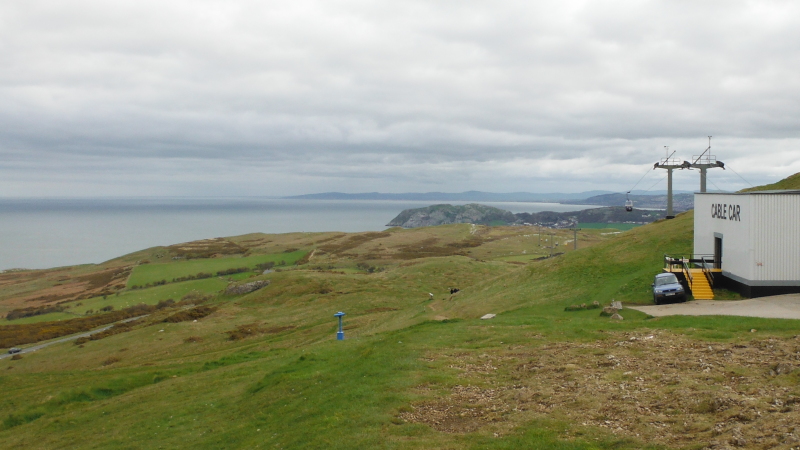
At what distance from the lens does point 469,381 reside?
619 inches

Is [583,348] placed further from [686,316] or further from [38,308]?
[38,308]

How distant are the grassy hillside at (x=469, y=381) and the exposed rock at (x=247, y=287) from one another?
876 inches

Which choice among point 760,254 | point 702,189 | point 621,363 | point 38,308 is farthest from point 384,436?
point 38,308

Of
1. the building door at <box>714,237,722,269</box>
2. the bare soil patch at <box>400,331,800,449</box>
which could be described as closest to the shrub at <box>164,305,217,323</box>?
the bare soil patch at <box>400,331,800,449</box>

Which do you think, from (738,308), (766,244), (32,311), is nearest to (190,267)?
(32,311)

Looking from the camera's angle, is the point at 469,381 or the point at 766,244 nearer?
the point at 469,381

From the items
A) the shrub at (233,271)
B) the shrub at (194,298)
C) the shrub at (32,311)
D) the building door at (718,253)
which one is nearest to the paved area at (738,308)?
the building door at (718,253)

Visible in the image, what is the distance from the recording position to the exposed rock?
222 feet

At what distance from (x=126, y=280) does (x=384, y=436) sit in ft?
322

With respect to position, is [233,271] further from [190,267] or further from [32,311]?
[32,311]

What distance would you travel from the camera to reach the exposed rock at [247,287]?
67.7 m

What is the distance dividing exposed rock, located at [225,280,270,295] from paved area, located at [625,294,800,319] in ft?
168

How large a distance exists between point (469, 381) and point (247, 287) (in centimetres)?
5784

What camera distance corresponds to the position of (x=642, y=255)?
36.6 metres
